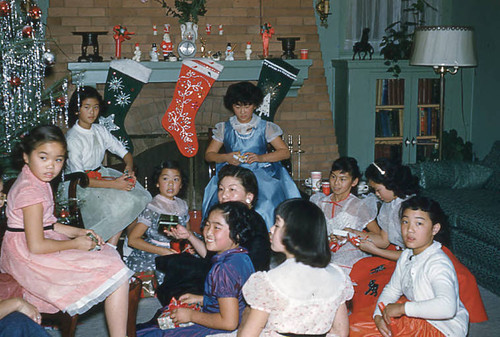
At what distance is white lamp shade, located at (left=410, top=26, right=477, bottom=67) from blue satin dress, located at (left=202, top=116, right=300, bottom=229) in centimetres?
141

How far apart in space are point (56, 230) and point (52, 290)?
1.01 ft

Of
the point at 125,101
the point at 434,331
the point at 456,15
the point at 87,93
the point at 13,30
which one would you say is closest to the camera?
the point at 434,331

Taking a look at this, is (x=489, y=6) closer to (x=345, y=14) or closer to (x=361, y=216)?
(x=345, y=14)

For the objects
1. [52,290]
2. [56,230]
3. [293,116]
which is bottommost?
[52,290]

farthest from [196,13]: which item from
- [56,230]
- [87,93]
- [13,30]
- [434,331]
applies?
[434,331]

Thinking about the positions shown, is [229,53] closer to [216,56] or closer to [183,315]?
[216,56]

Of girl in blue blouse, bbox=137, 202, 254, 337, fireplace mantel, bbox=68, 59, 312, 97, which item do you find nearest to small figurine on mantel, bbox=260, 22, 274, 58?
fireplace mantel, bbox=68, 59, 312, 97

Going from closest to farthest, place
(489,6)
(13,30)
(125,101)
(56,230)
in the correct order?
(56,230) → (13,30) → (125,101) → (489,6)

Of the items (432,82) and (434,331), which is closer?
(434,331)

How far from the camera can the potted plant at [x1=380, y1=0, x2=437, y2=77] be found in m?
5.43

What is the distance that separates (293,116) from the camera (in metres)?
5.39

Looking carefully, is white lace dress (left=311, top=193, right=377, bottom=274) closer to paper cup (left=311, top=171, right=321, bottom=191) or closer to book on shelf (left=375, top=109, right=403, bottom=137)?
paper cup (left=311, top=171, right=321, bottom=191)

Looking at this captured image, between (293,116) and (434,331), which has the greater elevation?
(293,116)

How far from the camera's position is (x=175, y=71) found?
494 centimetres
